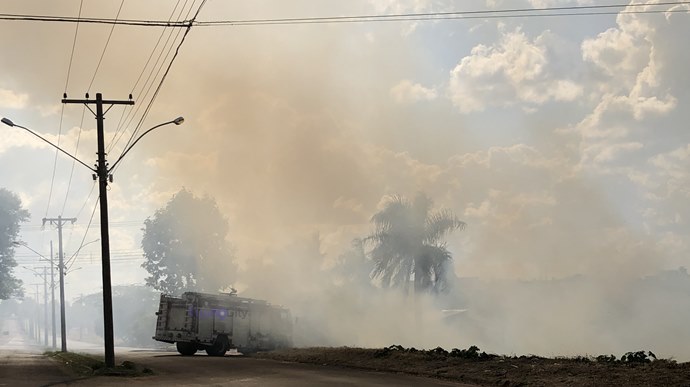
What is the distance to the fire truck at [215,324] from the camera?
3950 centimetres

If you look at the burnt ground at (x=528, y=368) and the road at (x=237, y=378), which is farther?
the road at (x=237, y=378)

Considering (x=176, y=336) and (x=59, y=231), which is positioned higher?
(x=59, y=231)

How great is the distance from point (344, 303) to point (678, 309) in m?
34.6

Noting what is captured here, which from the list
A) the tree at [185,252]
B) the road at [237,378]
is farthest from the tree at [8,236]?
the road at [237,378]

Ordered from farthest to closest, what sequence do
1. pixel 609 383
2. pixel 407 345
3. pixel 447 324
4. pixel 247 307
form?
1. pixel 447 324
2. pixel 407 345
3. pixel 247 307
4. pixel 609 383

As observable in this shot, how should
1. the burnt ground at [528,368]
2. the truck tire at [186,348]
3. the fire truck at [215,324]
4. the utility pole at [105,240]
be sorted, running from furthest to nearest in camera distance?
1. the truck tire at [186,348]
2. the fire truck at [215,324]
3. the utility pole at [105,240]
4. the burnt ground at [528,368]

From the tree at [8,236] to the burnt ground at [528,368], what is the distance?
5611 cm

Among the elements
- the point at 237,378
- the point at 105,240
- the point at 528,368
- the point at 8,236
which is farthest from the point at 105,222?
the point at 8,236

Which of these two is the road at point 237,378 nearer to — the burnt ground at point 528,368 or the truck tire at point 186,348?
the burnt ground at point 528,368

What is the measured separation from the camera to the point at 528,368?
20484 mm

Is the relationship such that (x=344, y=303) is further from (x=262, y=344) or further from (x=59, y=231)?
(x=59, y=231)

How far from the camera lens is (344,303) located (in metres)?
58.4

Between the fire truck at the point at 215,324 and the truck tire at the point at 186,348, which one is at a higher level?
the fire truck at the point at 215,324

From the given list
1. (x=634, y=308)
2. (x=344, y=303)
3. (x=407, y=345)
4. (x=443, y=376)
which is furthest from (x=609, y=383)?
(x=634, y=308)
